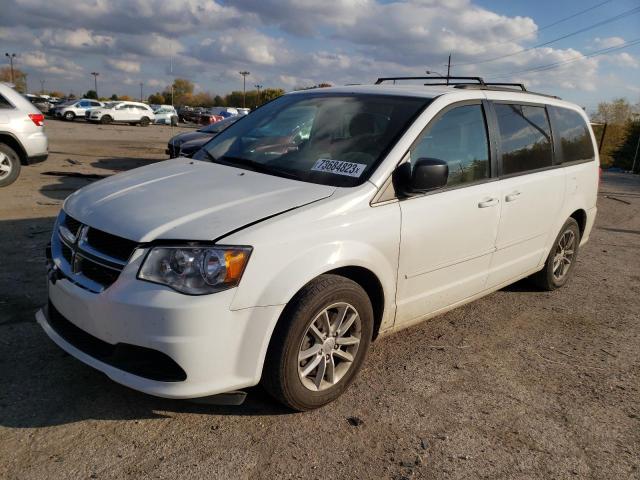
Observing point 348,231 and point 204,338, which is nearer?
point 204,338

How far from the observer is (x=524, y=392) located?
11.2 feet

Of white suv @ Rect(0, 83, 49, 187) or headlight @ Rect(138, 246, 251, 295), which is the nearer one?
headlight @ Rect(138, 246, 251, 295)

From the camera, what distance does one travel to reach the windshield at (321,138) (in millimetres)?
3318

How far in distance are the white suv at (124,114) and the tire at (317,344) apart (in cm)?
3906

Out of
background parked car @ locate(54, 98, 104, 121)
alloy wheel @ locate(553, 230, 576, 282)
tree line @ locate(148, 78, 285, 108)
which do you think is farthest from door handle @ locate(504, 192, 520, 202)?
tree line @ locate(148, 78, 285, 108)

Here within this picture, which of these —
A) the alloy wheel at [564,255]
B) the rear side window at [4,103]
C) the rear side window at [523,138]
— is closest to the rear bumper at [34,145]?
the rear side window at [4,103]

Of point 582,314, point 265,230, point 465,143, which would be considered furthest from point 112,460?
point 582,314

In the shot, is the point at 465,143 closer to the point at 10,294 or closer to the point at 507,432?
the point at 507,432

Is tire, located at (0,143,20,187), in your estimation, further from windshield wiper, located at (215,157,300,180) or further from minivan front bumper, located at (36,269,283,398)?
minivan front bumper, located at (36,269,283,398)

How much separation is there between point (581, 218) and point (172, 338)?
4.55 metres

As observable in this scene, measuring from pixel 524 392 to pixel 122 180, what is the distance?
2889mm

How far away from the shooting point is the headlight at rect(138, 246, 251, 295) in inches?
98.7

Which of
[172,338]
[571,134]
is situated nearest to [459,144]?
[571,134]

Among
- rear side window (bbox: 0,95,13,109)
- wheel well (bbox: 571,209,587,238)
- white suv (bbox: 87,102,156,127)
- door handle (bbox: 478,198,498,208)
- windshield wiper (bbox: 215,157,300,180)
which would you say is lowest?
wheel well (bbox: 571,209,587,238)
